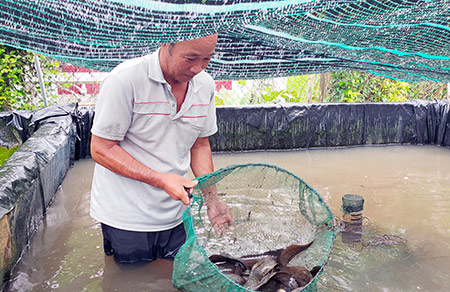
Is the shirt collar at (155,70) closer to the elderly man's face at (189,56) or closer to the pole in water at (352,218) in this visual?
the elderly man's face at (189,56)

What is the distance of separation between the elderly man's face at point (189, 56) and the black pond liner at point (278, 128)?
2.54 metres

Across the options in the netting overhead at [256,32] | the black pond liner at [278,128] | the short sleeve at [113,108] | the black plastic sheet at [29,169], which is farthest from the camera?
the black pond liner at [278,128]

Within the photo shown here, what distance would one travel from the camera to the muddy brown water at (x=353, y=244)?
2875mm

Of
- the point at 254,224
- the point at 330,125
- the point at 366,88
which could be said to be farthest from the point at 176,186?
the point at 366,88

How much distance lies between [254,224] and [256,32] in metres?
1.14

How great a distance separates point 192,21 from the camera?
1.62 m

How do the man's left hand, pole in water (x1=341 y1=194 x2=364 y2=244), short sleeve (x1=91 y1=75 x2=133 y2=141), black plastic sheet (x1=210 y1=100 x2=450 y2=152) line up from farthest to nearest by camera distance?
black plastic sheet (x1=210 y1=100 x2=450 y2=152), pole in water (x1=341 y1=194 x2=364 y2=244), the man's left hand, short sleeve (x1=91 y1=75 x2=133 y2=141)

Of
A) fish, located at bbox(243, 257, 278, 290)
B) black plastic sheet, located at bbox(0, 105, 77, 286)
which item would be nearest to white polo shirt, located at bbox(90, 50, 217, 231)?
fish, located at bbox(243, 257, 278, 290)

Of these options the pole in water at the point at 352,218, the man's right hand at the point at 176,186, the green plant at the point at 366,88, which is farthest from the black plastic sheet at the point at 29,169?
the green plant at the point at 366,88

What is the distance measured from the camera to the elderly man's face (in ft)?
5.86

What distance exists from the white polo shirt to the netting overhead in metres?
0.23

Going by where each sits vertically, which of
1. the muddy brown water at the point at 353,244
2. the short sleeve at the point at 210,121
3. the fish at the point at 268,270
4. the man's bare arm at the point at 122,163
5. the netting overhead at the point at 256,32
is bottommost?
the muddy brown water at the point at 353,244

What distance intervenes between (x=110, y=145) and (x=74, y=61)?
2.50ft

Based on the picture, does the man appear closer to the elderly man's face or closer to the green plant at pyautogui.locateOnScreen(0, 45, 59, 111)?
the elderly man's face
